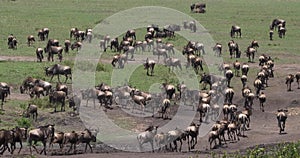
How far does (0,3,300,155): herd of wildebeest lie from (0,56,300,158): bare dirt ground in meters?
0.35

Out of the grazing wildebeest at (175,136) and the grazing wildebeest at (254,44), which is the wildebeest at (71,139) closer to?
the grazing wildebeest at (175,136)

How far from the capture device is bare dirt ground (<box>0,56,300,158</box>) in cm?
2533

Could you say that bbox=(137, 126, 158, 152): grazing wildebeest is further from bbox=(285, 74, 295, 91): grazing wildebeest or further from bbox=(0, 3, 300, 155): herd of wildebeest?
bbox=(285, 74, 295, 91): grazing wildebeest

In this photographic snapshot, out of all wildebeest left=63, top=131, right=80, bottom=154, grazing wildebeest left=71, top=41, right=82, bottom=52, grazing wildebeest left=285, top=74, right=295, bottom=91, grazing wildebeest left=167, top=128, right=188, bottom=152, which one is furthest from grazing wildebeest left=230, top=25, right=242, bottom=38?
wildebeest left=63, top=131, right=80, bottom=154

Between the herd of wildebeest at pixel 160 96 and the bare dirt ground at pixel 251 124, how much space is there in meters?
0.35

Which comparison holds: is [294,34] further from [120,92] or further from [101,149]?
[101,149]

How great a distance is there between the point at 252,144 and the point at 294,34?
30423 millimetres

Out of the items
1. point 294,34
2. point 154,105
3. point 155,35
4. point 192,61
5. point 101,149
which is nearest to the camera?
point 101,149

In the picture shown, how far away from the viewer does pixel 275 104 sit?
34.9 m

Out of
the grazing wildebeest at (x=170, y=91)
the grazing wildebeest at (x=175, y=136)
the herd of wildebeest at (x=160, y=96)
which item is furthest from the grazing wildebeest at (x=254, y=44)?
the grazing wildebeest at (x=175, y=136)

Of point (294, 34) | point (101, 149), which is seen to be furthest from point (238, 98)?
point (294, 34)

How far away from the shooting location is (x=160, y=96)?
3341cm

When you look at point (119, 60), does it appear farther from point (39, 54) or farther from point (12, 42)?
point (12, 42)

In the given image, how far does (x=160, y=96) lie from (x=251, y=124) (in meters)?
4.23
